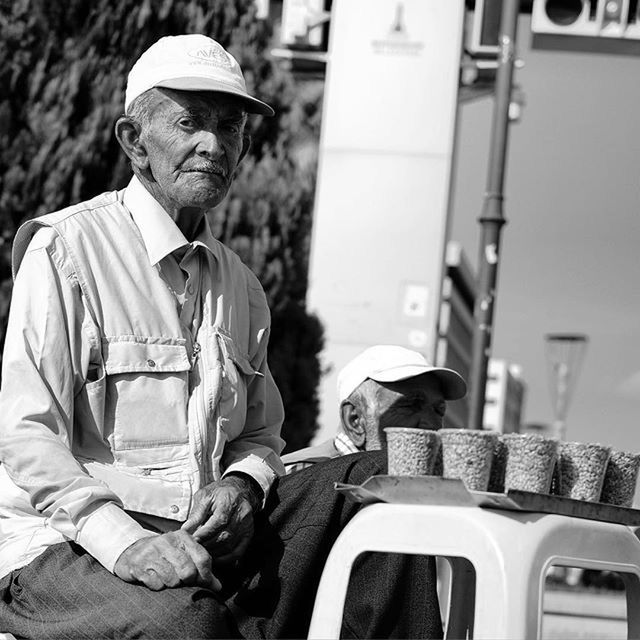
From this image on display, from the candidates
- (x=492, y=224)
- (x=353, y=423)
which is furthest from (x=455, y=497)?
(x=492, y=224)

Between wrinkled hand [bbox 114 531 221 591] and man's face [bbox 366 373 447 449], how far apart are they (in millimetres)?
1578

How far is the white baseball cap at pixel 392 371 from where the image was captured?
13.2 ft

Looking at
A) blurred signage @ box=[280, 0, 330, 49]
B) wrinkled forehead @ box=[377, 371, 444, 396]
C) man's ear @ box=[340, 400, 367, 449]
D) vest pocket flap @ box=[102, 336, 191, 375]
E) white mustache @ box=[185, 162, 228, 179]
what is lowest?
man's ear @ box=[340, 400, 367, 449]

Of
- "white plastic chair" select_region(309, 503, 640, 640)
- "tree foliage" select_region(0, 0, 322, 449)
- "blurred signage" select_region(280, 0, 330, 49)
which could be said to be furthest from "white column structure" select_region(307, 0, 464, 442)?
"white plastic chair" select_region(309, 503, 640, 640)

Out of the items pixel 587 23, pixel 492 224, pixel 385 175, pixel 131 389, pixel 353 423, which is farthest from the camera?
pixel 385 175

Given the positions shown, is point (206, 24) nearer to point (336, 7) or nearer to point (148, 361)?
point (336, 7)

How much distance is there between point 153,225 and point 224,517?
740 millimetres

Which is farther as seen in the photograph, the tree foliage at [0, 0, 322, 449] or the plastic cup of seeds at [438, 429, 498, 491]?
the tree foliage at [0, 0, 322, 449]

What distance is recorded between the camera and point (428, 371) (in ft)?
13.1

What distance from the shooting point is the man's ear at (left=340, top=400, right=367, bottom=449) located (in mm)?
4180

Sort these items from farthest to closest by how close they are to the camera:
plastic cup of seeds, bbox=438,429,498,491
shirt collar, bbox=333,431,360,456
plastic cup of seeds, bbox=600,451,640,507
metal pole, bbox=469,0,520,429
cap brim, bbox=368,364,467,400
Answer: metal pole, bbox=469,0,520,429
shirt collar, bbox=333,431,360,456
cap brim, bbox=368,364,467,400
plastic cup of seeds, bbox=600,451,640,507
plastic cup of seeds, bbox=438,429,498,491

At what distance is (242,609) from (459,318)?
57651 millimetres

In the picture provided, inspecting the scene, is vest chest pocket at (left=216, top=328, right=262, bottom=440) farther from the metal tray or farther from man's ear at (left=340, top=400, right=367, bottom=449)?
man's ear at (left=340, top=400, right=367, bottom=449)

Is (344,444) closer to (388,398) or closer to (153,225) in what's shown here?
(388,398)
